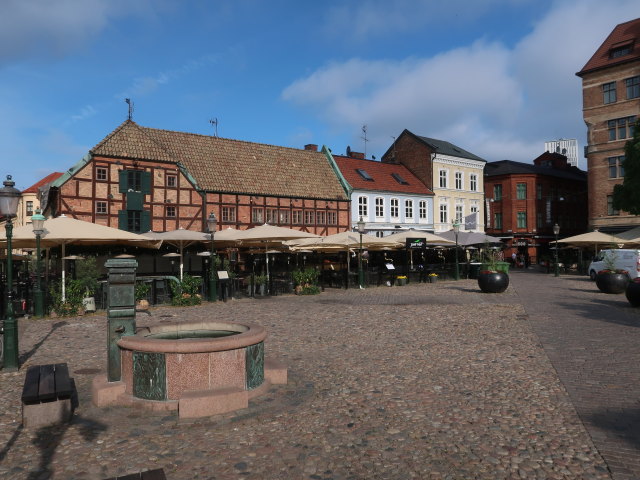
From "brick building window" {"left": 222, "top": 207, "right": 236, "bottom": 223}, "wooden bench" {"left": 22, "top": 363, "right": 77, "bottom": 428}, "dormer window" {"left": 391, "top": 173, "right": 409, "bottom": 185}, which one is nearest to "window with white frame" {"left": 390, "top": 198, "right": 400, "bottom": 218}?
"dormer window" {"left": 391, "top": 173, "right": 409, "bottom": 185}

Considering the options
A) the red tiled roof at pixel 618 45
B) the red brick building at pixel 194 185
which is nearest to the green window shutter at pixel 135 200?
the red brick building at pixel 194 185

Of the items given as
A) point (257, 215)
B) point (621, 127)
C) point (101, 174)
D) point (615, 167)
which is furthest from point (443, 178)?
point (101, 174)

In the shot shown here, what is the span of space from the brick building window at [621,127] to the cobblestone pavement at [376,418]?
36193 millimetres

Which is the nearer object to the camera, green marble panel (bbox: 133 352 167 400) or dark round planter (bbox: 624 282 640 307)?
green marble panel (bbox: 133 352 167 400)

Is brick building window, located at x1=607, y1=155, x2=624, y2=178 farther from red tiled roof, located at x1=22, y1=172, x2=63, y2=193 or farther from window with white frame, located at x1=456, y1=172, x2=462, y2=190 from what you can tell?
red tiled roof, located at x1=22, y1=172, x2=63, y2=193

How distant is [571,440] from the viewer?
4789 millimetres

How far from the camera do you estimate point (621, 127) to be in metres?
41.1

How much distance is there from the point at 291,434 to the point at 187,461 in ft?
3.43

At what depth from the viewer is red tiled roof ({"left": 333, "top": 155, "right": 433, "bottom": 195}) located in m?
40.1

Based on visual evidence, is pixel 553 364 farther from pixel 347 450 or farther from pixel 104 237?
pixel 104 237

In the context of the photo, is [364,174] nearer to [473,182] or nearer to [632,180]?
[473,182]

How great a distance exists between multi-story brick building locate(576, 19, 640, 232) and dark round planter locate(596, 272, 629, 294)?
24.0m

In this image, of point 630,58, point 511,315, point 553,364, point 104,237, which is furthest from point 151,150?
point 630,58

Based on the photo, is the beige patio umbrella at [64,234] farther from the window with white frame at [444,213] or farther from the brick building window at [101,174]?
the window with white frame at [444,213]
